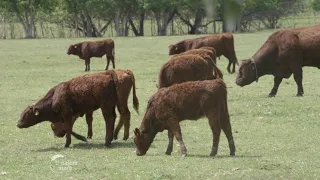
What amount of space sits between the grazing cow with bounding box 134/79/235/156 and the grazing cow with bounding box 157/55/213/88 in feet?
12.1

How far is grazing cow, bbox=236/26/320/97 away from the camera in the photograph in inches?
822

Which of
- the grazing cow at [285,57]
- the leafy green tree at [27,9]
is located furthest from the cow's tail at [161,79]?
the leafy green tree at [27,9]

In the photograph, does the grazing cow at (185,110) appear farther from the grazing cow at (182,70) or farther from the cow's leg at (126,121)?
the grazing cow at (182,70)

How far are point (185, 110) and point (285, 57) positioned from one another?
31.8 ft

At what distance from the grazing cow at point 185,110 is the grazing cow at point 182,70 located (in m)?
3.70

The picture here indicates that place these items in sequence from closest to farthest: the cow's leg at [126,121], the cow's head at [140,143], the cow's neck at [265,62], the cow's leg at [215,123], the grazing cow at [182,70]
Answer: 1. the cow's leg at [215,123]
2. the cow's head at [140,143]
3. the cow's leg at [126,121]
4. the grazing cow at [182,70]
5. the cow's neck at [265,62]

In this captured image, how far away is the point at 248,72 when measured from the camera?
21500 millimetres

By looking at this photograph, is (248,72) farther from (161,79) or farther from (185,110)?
(185,110)

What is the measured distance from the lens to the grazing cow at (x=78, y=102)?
1378cm

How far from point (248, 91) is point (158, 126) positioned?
423 inches

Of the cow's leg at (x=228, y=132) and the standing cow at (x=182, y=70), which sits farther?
the standing cow at (x=182, y=70)

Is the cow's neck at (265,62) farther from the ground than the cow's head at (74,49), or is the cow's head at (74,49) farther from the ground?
the cow's neck at (265,62)

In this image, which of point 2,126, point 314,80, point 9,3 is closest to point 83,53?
point 314,80

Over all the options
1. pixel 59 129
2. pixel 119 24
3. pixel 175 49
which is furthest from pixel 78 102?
pixel 119 24
